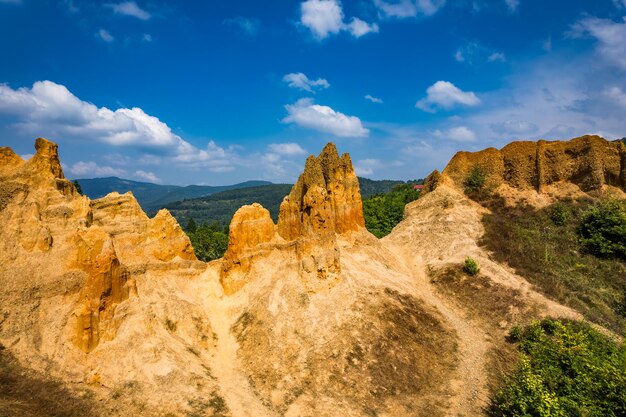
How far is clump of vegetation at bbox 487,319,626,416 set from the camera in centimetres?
1878

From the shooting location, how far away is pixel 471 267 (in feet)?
136

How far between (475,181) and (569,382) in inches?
1590

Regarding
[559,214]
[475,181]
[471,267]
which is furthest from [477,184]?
A: [471,267]

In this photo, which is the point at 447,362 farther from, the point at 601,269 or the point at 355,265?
the point at 601,269

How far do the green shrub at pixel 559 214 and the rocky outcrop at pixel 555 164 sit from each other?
429 cm

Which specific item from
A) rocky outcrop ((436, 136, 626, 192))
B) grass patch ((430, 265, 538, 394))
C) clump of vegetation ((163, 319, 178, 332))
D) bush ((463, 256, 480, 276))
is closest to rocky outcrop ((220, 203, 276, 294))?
clump of vegetation ((163, 319, 178, 332))

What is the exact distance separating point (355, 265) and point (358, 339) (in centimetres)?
972

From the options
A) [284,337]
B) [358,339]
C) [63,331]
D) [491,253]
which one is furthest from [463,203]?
[63,331]

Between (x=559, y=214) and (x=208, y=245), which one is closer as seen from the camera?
(x=559, y=214)

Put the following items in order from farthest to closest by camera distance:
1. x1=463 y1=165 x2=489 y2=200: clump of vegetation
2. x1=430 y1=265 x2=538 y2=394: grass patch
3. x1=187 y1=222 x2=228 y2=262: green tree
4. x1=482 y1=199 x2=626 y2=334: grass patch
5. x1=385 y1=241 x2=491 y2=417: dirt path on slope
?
x1=187 y1=222 x2=228 y2=262: green tree → x1=463 y1=165 x2=489 y2=200: clump of vegetation → x1=482 y1=199 x2=626 y2=334: grass patch → x1=430 y1=265 x2=538 y2=394: grass patch → x1=385 y1=241 x2=491 y2=417: dirt path on slope

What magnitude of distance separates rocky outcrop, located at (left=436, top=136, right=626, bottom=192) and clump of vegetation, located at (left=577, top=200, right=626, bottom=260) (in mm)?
7555

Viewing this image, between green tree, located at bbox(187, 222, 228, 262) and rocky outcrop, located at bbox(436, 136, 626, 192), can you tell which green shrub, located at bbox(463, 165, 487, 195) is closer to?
rocky outcrop, located at bbox(436, 136, 626, 192)

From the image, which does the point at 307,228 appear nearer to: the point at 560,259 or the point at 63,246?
the point at 63,246

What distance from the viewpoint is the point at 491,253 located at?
147 ft
